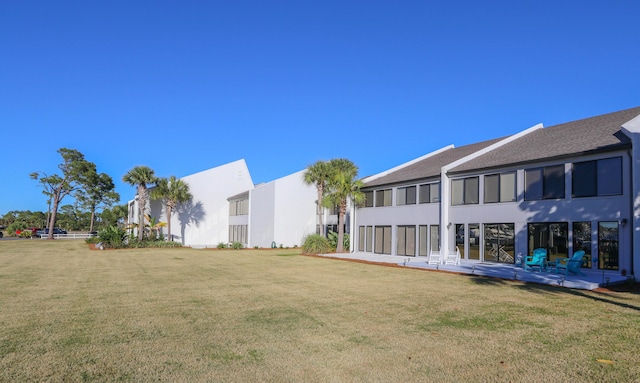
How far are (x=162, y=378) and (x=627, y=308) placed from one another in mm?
9437

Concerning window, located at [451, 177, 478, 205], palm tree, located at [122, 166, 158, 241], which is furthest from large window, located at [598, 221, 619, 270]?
palm tree, located at [122, 166, 158, 241]

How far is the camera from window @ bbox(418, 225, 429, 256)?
75.4 ft

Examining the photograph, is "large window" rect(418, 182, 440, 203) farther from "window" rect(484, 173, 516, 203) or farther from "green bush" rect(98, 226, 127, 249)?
"green bush" rect(98, 226, 127, 249)

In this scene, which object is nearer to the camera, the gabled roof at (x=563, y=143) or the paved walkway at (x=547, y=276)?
the paved walkway at (x=547, y=276)

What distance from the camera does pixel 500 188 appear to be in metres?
19.5

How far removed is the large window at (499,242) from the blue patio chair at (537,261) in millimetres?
1825

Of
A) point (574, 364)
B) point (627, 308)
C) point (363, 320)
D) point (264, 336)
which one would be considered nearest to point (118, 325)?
point (264, 336)

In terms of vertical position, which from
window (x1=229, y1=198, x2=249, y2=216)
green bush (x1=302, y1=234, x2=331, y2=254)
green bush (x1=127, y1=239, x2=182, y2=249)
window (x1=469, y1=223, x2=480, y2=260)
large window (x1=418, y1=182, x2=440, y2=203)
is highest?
large window (x1=418, y1=182, x2=440, y2=203)

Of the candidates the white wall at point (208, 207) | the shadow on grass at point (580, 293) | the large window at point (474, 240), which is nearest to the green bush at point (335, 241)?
the large window at point (474, 240)

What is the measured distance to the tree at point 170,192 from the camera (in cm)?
3609

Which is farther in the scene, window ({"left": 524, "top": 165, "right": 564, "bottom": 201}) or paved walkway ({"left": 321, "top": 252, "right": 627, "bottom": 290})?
window ({"left": 524, "top": 165, "right": 564, "bottom": 201})

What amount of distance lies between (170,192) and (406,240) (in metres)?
21.8

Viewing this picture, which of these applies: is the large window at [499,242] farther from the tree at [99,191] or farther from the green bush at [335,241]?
the tree at [99,191]

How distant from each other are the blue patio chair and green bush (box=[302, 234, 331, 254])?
13510mm
